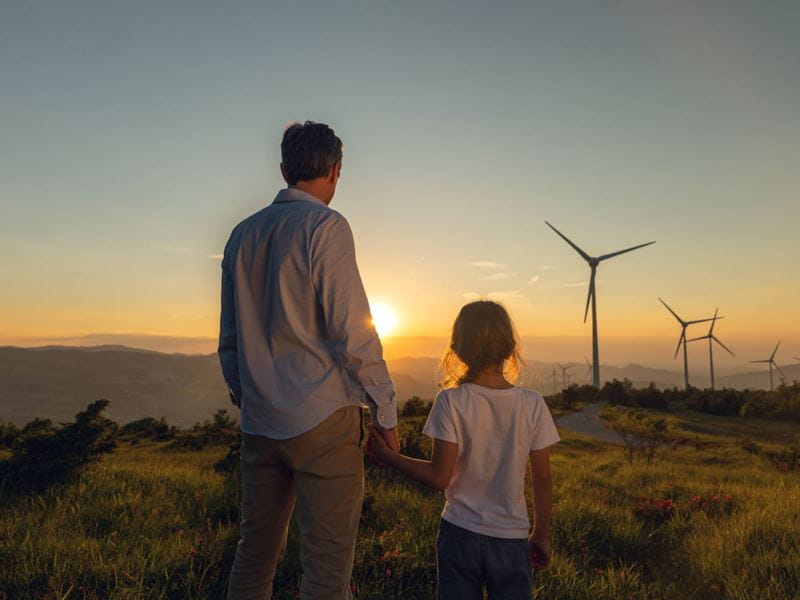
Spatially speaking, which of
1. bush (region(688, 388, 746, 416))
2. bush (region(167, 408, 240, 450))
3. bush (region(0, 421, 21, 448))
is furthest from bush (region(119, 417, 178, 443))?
bush (region(688, 388, 746, 416))

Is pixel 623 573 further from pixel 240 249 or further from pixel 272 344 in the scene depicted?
pixel 240 249

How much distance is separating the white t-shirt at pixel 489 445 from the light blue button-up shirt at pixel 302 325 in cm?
32

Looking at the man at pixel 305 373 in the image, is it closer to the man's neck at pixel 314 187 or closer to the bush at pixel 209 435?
the man's neck at pixel 314 187

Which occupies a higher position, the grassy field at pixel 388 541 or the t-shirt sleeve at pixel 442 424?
the t-shirt sleeve at pixel 442 424

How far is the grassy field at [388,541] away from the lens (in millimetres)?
4500

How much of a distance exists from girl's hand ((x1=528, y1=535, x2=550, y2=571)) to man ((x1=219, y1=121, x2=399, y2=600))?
3.02 feet

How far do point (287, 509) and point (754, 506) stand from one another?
7.16 meters

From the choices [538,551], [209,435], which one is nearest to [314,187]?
[538,551]

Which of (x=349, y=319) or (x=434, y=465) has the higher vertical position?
(x=349, y=319)

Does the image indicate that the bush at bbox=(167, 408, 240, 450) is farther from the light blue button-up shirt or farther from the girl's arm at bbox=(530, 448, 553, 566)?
the girl's arm at bbox=(530, 448, 553, 566)

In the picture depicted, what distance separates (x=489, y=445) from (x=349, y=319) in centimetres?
95

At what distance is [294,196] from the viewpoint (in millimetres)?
3074

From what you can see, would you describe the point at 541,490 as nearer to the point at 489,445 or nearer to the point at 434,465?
the point at 489,445

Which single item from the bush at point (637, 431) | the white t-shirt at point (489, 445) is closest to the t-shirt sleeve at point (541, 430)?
the white t-shirt at point (489, 445)
